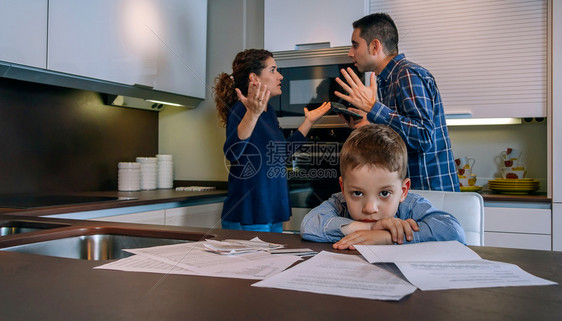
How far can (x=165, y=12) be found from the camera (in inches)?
106

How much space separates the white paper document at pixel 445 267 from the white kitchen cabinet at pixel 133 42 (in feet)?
5.91

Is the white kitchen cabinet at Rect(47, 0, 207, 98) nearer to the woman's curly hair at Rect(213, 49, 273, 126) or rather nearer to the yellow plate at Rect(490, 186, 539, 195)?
the woman's curly hair at Rect(213, 49, 273, 126)

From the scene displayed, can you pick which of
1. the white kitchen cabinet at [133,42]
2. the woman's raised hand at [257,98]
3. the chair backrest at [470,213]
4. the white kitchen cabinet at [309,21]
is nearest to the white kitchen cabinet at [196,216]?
the white kitchen cabinet at [133,42]

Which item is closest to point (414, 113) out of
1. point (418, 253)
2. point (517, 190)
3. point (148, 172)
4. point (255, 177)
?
point (255, 177)

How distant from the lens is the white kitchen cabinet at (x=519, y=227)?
227 centimetres

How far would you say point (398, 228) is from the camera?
94 centimetres

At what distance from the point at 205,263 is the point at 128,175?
2120 mm


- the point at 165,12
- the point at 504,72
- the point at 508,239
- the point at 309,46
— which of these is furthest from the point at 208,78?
the point at 508,239

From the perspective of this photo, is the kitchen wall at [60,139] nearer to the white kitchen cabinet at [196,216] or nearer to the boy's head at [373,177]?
the white kitchen cabinet at [196,216]

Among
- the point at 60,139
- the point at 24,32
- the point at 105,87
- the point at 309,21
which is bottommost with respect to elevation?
the point at 60,139

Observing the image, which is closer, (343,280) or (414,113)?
(343,280)

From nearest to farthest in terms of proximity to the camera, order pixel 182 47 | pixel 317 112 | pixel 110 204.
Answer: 1. pixel 110 204
2. pixel 317 112
3. pixel 182 47

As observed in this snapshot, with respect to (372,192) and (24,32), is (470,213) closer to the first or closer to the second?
(372,192)

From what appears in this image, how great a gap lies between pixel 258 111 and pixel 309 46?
3.36 ft
